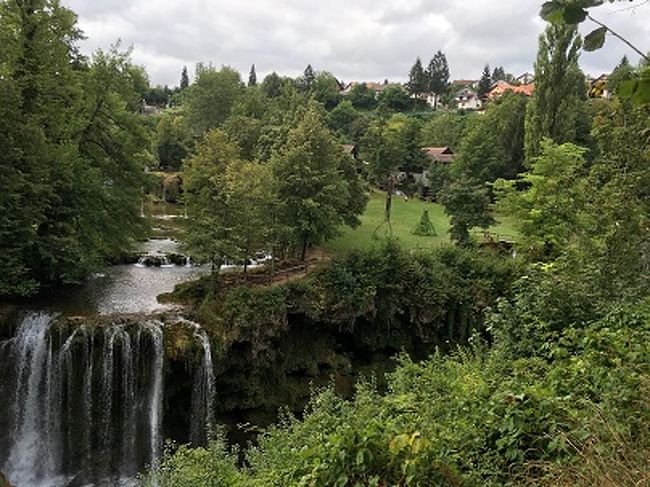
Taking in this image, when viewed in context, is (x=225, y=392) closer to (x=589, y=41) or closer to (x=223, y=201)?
(x=223, y=201)

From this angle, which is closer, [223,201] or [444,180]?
[223,201]

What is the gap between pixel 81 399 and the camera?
51.1 feet

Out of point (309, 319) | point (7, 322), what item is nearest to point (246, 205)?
point (309, 319)

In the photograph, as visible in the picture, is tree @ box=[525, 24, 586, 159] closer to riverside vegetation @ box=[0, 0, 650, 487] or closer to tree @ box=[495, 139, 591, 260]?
riverside vegetation @ box=[0, 0, 650, 487]

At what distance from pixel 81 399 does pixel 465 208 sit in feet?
60.7

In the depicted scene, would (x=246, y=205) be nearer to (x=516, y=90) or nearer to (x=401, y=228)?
(x=401, y=228)

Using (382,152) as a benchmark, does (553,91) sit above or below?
above

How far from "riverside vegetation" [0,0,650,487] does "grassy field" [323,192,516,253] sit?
629mm

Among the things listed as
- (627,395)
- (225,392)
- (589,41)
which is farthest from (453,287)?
(589,41)

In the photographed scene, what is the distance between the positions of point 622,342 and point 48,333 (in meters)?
14.3

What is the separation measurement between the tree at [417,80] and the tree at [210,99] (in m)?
47.5

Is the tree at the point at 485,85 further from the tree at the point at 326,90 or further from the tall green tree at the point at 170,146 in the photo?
the tall green tree at the point at 170,146

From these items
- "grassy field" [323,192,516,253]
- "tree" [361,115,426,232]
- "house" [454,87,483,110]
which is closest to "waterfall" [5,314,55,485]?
"grassy field" [323,192,516,253]

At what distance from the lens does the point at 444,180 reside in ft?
138
